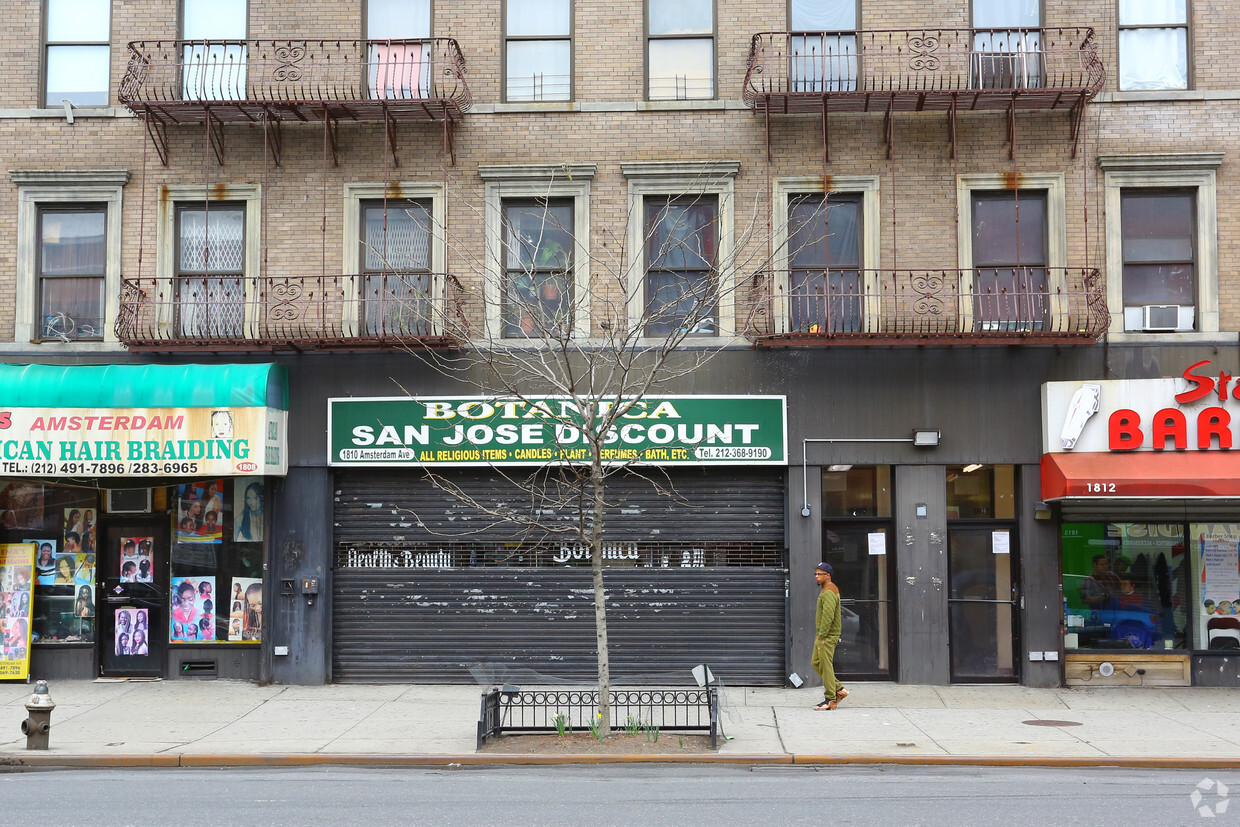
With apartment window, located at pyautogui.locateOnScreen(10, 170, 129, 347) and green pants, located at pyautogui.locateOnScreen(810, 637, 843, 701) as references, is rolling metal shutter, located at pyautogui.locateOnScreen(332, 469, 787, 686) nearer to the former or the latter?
green pants, located at pyautogui.locateOnScreen(810, 637, 843, 701)

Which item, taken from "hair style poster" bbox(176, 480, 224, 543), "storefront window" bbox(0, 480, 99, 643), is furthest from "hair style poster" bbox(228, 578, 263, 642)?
"storefront window" bbox(0, 480, 99, 643)

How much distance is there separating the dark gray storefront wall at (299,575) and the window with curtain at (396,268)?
2.19 metres

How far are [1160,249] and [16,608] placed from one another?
1569 centimetres

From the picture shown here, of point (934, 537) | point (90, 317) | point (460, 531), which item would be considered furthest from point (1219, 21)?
point (90, 317)

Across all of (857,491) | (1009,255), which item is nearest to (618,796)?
(857,491)

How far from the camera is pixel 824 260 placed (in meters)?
15.2

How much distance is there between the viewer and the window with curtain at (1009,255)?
1486cm

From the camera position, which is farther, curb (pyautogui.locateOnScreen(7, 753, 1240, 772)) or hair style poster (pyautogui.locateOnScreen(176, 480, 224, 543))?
hair style poster (pyautogui.locateOnScreen(176, 480, 224, 543))

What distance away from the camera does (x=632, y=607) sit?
594 inches

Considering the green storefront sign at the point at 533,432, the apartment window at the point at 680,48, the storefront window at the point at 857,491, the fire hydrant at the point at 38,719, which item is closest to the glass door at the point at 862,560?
the storefront window at the point at 857,491

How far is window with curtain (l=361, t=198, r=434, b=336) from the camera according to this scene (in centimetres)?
1503

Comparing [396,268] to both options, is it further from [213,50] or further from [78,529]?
[78,529]

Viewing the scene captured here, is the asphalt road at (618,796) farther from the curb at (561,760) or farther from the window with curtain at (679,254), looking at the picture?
the window with curtain at (679,254)

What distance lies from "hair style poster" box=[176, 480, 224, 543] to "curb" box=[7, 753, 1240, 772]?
15.8 ft
